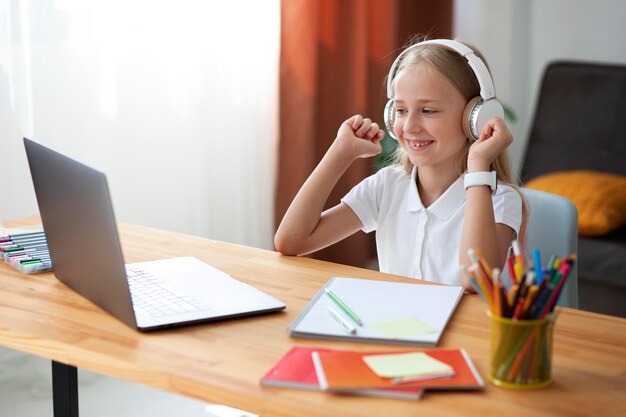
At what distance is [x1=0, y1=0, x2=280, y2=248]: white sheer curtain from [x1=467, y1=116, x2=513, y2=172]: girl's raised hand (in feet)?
4.42

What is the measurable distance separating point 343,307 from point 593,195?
201 centimetres

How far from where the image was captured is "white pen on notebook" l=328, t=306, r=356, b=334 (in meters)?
1.28

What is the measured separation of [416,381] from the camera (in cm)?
111

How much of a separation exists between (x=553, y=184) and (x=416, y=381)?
233cm

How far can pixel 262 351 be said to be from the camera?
1230mm

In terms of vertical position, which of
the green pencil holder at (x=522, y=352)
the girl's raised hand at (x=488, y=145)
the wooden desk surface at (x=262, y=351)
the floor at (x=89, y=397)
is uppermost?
the girl's raised hand at (x=488, y=145)

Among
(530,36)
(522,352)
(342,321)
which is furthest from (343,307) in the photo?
(530,36)

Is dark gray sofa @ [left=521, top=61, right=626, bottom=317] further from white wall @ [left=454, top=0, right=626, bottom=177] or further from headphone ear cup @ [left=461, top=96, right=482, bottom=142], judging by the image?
headphone ear cup @ [left=461, top=96, right=482, bottom=142]

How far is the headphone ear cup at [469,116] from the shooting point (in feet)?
5.63

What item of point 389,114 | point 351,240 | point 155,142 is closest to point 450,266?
point 389,114

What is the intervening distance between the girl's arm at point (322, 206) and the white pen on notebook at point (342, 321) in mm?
391

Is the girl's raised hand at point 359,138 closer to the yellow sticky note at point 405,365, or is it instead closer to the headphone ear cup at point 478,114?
the headphone ear cup at point 478,114

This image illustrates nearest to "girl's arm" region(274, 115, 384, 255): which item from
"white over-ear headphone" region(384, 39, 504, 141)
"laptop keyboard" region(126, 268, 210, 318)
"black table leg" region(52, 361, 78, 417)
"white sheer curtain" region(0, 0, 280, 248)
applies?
"white over-ear headphone" region(384, 39, 504, 141)

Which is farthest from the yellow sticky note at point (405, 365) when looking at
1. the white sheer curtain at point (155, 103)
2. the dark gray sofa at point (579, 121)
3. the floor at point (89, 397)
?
the dark gray sofa at point (579, 121)
